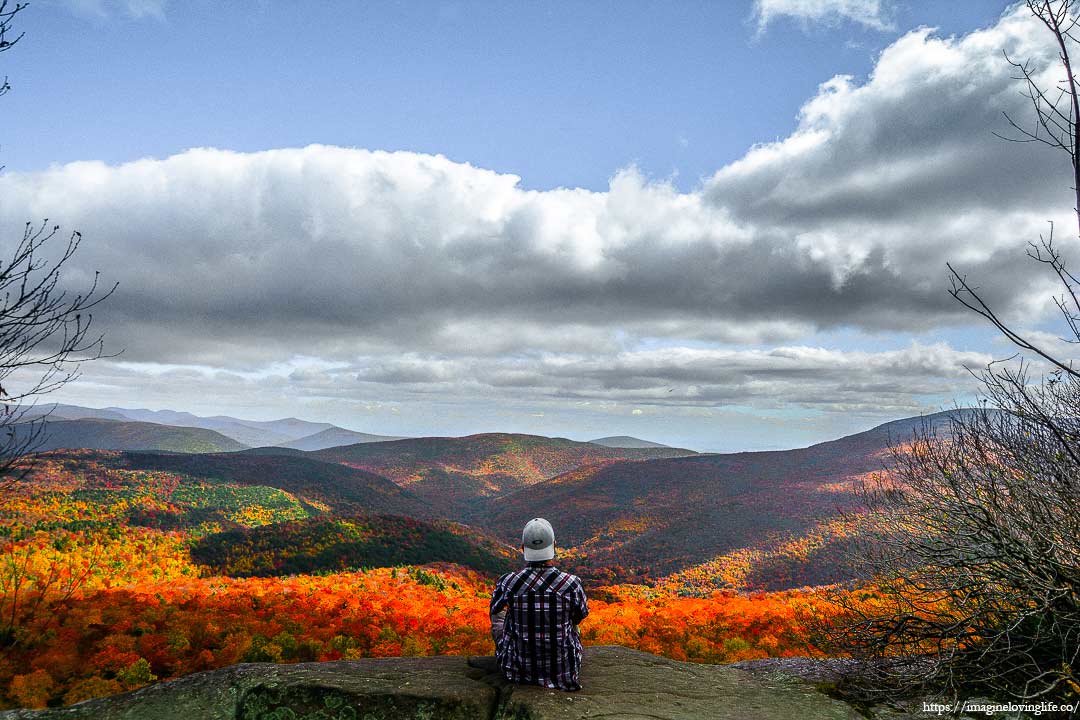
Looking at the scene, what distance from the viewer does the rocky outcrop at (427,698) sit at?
556cm

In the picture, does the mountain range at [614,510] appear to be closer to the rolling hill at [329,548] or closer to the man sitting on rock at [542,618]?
the rolling hill at [329,548]

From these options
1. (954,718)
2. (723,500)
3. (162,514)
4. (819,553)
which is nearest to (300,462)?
(162,514)

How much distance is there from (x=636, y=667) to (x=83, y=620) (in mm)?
10635

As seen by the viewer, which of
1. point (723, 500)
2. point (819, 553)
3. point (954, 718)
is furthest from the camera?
point (723, 500)

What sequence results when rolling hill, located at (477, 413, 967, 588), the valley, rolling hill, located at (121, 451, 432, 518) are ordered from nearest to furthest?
the valley, rolling hill, located at (477, 413, 967, 588), rolling hill, located at (121, 451, 432, 518)

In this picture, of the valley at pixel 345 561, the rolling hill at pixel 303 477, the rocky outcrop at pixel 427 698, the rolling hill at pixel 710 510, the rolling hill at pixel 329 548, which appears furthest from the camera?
the rolling hill at pixel 303 477

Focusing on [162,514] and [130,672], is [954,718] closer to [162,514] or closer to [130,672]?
[130,672]

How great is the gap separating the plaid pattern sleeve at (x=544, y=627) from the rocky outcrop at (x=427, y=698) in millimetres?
184

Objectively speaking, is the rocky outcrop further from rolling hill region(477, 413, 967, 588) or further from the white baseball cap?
rolling hill region(477, 413, 967, 588)

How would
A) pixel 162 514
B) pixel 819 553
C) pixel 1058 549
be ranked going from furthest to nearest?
pixel 819 553 → pixel 162 514 → pixel 1058 549

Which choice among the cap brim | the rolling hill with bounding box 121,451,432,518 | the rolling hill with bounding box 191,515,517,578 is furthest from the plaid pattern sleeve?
the rolling hill with bounding box 121,451,432,518

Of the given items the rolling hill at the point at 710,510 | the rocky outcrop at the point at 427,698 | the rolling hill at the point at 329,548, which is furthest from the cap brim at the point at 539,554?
the rolling hill at the point at 710,510

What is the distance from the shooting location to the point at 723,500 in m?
127

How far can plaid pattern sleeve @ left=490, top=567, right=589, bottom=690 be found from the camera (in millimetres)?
5930
